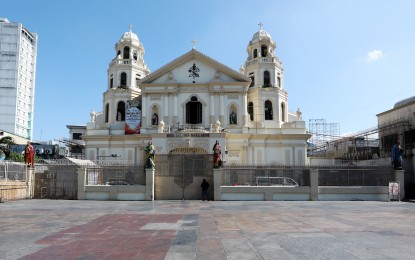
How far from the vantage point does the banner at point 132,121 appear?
50.3 metres

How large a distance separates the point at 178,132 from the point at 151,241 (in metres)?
33.2

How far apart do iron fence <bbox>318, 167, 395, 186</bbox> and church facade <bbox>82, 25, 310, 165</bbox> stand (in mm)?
19584

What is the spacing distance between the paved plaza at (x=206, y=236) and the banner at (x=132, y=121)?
1313 inches

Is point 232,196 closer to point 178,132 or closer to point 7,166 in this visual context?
point 7,166

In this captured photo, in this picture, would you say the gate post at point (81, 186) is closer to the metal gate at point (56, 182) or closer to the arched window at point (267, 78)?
the metal gate at point (56, 182)

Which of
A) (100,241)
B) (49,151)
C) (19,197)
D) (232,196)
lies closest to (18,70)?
(49,151)

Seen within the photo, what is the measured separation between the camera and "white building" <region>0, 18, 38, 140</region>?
103 meters

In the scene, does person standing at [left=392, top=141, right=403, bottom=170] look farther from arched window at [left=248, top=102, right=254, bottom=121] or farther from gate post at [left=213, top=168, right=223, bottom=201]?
arched window at [left=248, top=102, right=254, bottom=121]

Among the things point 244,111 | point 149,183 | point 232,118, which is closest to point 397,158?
point 149,183

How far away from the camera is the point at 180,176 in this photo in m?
27.1

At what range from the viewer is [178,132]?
4384 centimetres

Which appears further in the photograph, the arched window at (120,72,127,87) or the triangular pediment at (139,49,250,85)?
the arched window at (120,72,127,87)

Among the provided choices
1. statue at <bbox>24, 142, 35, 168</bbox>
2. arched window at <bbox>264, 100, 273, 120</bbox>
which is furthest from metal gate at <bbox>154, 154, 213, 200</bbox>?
arched window at <bbox>264, 100, 273, 120</bbox>

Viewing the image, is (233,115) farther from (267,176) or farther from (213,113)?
(267,176)
